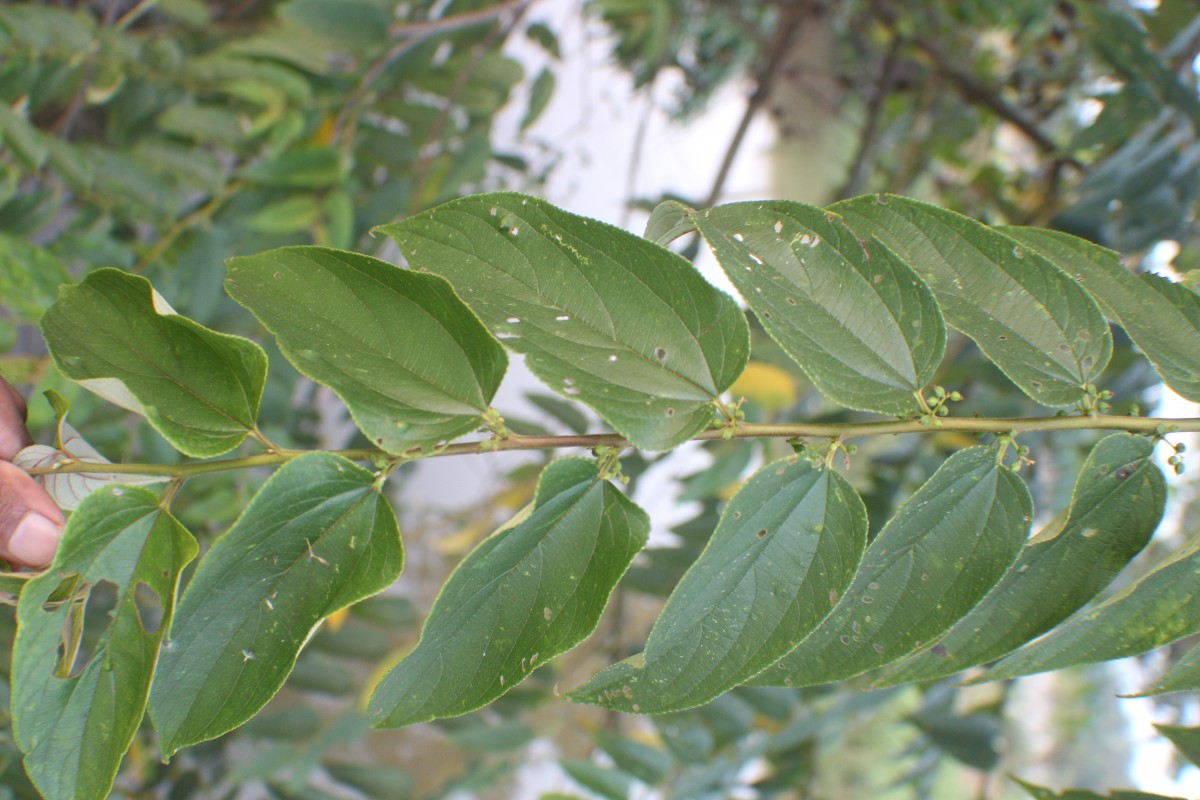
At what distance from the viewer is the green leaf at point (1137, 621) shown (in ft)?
0.85

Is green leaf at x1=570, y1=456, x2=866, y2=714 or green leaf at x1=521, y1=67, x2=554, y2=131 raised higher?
green leaf at x1=521, y1=67, x2=554, y2=131

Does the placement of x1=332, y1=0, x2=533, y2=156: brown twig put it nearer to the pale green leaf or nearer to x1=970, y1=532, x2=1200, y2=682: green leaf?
the pale green leaf

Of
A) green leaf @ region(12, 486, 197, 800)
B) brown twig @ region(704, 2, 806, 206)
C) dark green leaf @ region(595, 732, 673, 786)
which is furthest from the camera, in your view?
brown twig @ region(704, 2, 806, 206)

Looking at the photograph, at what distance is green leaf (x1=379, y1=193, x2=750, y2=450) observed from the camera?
0.84 feet

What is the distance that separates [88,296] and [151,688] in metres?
0.12

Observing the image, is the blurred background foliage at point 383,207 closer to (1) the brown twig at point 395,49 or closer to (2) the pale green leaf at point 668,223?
(1) the brown twig at point 395,49

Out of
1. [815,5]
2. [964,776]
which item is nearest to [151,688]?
[815,5]

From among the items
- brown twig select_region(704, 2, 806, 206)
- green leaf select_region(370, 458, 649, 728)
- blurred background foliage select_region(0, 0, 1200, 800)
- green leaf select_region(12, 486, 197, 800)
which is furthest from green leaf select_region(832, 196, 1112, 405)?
brown twig select_region(704, 2, 806, 206)

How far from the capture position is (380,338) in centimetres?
26

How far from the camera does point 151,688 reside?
0.25 m

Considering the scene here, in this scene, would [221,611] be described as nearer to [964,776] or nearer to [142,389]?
[142,389]

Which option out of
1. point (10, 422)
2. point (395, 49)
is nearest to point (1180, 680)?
point (10, 422)

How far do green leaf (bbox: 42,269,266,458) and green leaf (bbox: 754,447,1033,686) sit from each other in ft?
0.63

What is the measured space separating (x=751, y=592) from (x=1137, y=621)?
0.12 metres
